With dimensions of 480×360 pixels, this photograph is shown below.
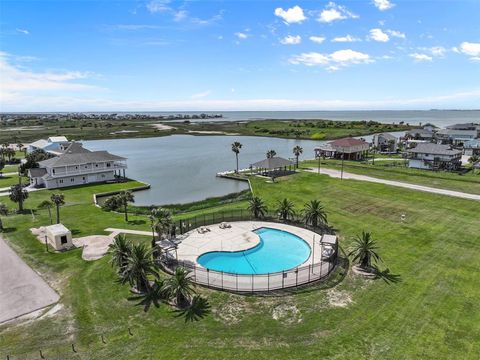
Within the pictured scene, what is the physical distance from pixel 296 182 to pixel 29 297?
51442mm

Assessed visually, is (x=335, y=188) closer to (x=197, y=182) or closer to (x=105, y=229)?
(x=197, y=182)

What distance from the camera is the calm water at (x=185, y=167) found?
64750mm

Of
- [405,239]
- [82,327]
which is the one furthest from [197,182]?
[82,327]

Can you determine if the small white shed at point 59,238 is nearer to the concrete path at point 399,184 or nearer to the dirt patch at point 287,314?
the dirt patch at point 287,314

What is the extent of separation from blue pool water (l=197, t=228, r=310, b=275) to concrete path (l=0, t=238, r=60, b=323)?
1363cm

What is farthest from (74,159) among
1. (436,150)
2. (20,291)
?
(436,150)

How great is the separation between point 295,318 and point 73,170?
2400 inches

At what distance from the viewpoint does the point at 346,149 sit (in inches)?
3735

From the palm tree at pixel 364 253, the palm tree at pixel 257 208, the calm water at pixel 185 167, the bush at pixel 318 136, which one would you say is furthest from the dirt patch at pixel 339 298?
the bush at pixel 318 136

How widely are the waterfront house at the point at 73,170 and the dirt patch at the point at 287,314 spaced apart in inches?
2298

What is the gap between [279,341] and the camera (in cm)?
2128

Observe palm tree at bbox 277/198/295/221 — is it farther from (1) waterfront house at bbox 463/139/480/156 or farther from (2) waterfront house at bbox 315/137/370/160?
(1) waterfront house at bbox 463/139/480/156

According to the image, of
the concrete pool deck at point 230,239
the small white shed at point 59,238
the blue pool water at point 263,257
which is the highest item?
the small white shed at point 59,238

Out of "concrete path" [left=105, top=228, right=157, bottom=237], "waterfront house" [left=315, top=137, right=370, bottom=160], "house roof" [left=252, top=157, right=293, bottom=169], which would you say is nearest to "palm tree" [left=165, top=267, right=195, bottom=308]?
"concrete path" [left=105, top=228, right=157, bottom=237]
